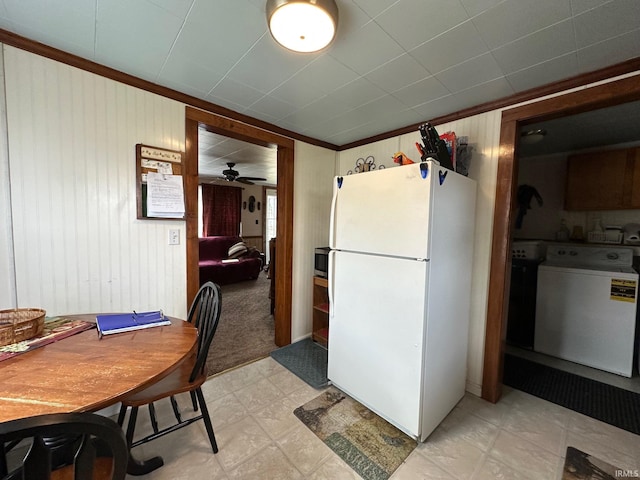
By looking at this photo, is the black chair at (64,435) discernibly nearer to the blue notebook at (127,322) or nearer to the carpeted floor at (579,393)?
the blue notebook at (127,322)

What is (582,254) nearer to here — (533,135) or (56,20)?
(533,135)

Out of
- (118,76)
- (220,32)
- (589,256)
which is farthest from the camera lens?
(589,256)

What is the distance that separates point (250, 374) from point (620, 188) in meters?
4.06

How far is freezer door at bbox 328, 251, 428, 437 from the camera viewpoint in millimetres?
1560

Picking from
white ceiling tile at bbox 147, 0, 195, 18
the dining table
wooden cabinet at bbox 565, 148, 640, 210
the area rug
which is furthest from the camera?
wooden cabinet at bbox 565, 148, 640, 210

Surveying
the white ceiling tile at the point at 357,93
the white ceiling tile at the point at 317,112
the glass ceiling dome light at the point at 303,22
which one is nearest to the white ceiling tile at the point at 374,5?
the glass ceiling dome light at the point at 303,22

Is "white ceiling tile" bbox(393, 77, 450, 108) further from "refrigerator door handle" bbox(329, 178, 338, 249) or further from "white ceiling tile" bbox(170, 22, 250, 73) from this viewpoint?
"white ceiling tile" bbox(170, 22, 250, 73)

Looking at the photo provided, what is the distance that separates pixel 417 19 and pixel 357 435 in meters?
2.30

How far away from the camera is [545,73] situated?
1.56 m

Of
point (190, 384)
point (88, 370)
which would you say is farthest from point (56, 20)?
point (190, 384)

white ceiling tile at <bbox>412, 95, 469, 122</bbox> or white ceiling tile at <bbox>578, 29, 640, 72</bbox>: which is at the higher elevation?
white ceiling tile at <bbox>412, 95, 469, 122</bbox>

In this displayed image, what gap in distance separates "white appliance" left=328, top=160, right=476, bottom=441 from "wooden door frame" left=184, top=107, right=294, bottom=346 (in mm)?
812

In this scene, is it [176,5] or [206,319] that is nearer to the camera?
[176,5]

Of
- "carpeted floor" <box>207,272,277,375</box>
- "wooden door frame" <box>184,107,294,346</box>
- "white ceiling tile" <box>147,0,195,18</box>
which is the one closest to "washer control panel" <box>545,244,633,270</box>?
"wooden door frame" <box>184,107,294,346</box>
